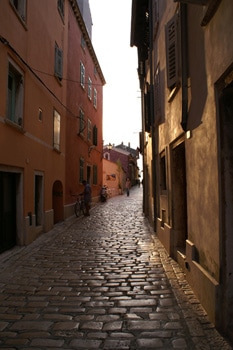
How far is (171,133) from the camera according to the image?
755 centimetres

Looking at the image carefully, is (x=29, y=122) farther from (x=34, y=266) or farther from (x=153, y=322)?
(x=153, y=322)

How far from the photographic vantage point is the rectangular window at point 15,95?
8.71m

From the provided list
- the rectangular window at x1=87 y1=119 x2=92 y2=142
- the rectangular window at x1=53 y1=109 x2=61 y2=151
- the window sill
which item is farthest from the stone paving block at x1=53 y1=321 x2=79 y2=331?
the rectangular window at x1=87 y1=119 x2=92 y2=142

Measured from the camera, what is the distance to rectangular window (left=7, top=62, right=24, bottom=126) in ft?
28.6

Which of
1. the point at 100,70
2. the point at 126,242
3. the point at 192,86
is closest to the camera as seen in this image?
the point at 192,86

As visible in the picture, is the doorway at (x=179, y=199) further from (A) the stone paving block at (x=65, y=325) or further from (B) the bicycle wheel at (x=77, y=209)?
(B) the bicycle wheel at (x=77, y=209)

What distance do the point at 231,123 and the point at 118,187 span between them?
41.8 meters

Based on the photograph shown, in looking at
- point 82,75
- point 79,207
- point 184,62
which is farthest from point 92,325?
point 82,75

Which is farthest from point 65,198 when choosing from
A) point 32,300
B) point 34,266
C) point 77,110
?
point 32,300

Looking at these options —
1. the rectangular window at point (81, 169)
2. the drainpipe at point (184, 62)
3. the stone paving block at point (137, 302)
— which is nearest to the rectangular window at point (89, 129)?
the rectangular window at point (81, 169)

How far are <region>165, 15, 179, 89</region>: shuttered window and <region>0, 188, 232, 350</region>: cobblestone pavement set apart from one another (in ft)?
12.6

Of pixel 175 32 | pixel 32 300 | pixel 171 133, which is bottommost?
pixel 32 300

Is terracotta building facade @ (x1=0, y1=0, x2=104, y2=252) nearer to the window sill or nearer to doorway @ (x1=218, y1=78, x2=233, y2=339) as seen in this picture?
the window sill

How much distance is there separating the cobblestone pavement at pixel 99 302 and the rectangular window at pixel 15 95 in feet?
11.7
